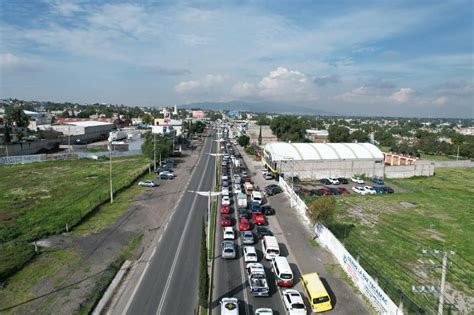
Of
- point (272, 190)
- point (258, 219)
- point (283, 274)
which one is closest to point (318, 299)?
point (283, 274)

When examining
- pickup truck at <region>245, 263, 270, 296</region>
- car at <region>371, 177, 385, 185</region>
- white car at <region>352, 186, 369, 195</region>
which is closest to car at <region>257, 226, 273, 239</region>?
pickup truck at <region>245, 263, 270, 296</region>

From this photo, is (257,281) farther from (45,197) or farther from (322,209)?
(45,197)

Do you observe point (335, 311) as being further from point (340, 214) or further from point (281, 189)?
point (281, 189)

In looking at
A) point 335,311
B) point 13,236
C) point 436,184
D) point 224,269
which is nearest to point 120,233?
point 13,236

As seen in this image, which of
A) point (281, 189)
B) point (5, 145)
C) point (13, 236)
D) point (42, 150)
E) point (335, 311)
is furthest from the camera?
point (42, 150)

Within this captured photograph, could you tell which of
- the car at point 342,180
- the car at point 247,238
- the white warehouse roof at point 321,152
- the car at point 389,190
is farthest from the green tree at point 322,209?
the car at point 342,180

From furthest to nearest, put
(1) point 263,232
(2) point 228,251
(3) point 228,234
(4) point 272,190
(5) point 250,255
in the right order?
(4) point 272,190
(1) point 263,232
(3) point 228,234
(2) point 228,251
(5) point 250,255
